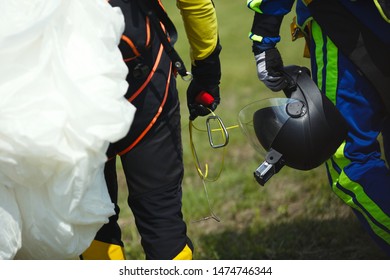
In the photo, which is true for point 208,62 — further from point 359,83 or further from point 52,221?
point 52,221

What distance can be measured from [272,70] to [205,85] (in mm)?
288

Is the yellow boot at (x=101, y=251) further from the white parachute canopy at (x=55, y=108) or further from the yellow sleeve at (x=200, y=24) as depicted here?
the yellow sleeve at (x=200, y=24)

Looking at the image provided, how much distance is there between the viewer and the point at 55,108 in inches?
98.8

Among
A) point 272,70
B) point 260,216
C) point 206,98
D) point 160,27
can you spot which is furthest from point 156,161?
point 260,216

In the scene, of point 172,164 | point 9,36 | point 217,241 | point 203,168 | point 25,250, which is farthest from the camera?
point 203,168

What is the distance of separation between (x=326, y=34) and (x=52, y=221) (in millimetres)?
1290

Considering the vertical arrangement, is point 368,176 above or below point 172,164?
below

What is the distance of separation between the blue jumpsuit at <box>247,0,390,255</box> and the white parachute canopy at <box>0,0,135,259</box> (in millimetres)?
792

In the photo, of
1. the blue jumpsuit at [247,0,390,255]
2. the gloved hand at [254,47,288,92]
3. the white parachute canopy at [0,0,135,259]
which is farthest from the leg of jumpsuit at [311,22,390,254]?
the white parachute canopy at [0,0,135,259]

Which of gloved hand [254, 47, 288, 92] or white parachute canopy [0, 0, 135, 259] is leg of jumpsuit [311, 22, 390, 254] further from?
white parachute canopy [0, 0, 135, 259]

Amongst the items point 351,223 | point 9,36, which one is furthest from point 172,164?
point 351,223

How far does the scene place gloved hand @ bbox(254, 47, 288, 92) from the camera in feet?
10.5

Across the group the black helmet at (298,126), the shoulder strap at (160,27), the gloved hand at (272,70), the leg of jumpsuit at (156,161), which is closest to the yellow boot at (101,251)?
the leg of jumpsuit at (156,161)
